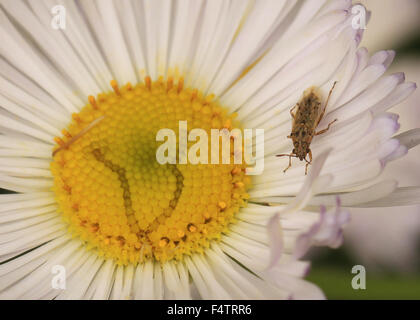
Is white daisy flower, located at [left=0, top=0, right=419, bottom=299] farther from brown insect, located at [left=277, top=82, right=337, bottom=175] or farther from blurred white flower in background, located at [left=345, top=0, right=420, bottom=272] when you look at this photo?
blurred white flower in background, located at [left=345, top=0, right=420, bottom=272]

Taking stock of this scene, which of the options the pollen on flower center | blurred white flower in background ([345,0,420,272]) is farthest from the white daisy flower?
blurred white flower in background ([345,0,420,272])

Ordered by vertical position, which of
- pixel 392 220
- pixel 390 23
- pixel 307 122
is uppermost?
pixel 390 23

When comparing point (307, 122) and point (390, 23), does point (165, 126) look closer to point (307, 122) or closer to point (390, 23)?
point (307, 122)

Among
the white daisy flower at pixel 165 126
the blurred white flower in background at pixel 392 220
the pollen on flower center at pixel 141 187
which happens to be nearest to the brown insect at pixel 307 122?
the white daisy flower at pixel 165 126

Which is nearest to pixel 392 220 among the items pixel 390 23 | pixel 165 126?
pixel 390 23

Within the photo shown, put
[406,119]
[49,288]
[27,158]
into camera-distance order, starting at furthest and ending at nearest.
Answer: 1. [406,119]
2. [27,158]
3. [49,288]

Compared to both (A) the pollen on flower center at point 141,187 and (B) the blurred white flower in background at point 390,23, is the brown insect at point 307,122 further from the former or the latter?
(B) the blurred white flower in background at point 390,23
